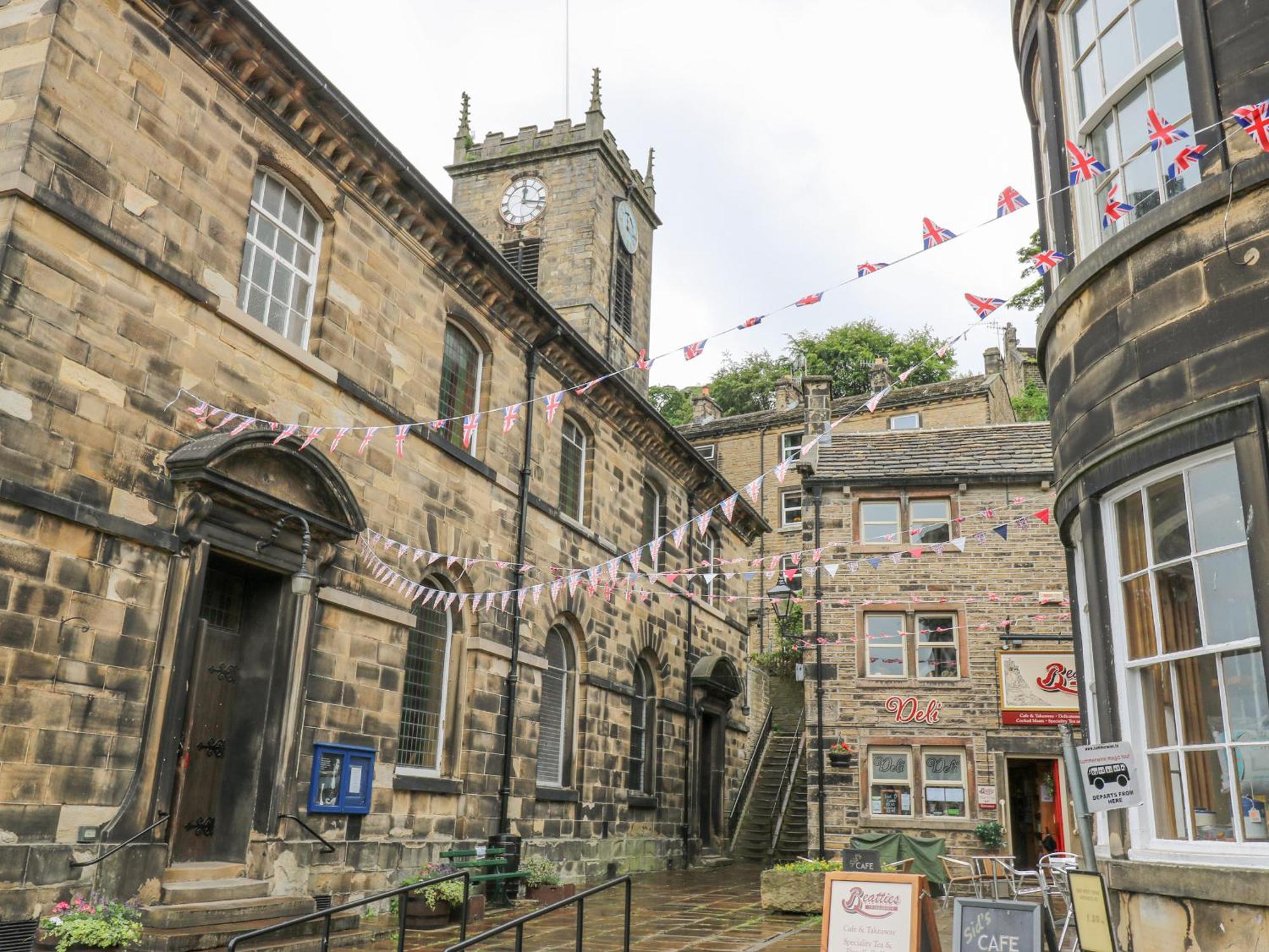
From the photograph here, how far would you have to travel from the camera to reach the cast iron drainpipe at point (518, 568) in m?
14.2

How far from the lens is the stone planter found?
506 inches

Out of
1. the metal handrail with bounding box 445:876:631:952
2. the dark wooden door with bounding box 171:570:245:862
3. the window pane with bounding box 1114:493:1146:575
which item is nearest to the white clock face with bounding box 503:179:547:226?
the dark wooden door with bounding box 171:570:245:862

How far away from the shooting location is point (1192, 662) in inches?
235

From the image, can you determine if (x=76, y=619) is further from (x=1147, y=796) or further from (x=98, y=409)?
(x=1147, y=796)

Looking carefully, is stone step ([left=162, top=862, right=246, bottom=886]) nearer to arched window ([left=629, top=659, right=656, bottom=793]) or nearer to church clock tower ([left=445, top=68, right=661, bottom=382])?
arched window ([left=629, top=659, right=656, bottom=793])

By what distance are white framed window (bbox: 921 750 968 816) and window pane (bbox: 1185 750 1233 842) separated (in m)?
13.4

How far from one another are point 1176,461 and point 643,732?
1470cm

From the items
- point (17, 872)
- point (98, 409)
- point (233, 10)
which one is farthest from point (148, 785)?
point (233, 10)

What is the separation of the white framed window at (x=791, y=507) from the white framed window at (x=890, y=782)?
57.9 feet

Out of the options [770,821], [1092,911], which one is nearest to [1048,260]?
[1092,911]

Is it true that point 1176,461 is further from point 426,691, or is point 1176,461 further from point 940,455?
point 940,455

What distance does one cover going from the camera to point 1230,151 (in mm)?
6168

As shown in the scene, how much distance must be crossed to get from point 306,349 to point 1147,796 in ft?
28.7

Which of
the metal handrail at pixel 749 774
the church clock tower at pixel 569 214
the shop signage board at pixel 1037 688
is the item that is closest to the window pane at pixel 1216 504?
the shop signage board at pixel 1037 688
